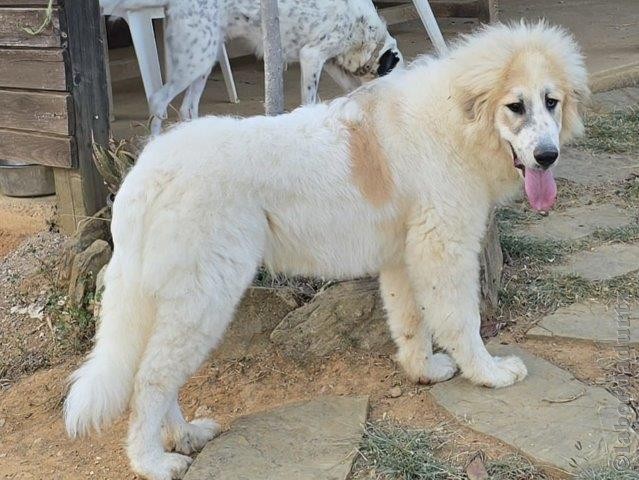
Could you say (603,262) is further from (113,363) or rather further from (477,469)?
(113,363)

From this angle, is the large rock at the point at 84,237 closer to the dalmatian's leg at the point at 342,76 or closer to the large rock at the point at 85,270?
the large rock at the point at 85,270

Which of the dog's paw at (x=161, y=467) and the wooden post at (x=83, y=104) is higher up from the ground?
the wooden post at (x=83, y=104)

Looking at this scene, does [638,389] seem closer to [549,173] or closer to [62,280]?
[549,173]

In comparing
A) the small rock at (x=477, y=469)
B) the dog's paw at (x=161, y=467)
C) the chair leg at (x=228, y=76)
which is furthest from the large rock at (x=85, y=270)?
the chair leg at (x=228, y=76)

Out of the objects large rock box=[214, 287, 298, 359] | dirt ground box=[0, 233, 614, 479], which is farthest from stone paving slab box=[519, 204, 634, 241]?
large rock box=[214, 287, 298, 359]

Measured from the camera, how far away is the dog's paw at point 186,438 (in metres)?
3.12

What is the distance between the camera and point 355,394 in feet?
11.5

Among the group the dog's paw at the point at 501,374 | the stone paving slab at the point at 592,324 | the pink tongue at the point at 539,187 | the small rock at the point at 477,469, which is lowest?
the stone paving slab at the point at 592,324

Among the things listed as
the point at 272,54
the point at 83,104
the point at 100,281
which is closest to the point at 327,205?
the point at 272,54

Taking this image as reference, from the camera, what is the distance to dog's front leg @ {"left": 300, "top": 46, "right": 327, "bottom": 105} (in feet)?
19.9

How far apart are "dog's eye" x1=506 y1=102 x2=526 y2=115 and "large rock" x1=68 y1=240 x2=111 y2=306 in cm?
239

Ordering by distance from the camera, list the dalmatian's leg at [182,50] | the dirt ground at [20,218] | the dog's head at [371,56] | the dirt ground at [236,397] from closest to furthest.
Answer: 1. the dirt ground at [236,397]
2. the dirt ground at [20,218]
3. the dalmatian's leg at [182,50]
4. the dog's head at [371,56]

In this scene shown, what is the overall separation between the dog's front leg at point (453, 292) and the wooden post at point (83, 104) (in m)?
2.41

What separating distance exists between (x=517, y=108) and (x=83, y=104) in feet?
9.06
